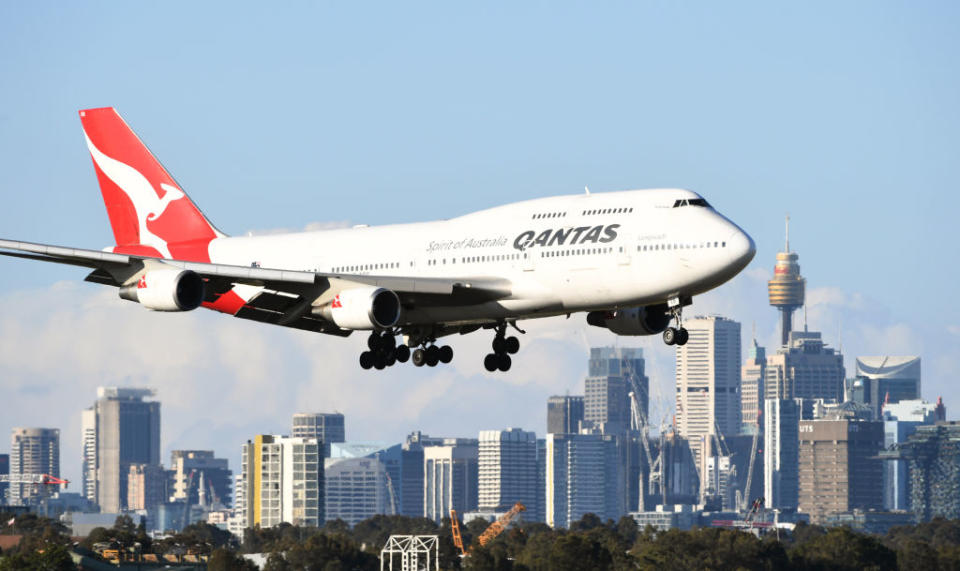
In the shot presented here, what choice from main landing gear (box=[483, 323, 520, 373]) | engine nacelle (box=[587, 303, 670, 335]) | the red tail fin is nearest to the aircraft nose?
engine nacelle (box=[587, 303, 670, 335])

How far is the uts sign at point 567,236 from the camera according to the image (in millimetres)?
71375

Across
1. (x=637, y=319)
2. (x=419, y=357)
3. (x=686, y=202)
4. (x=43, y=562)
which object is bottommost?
(x=43, y=562)

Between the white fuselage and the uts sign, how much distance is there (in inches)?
1.6

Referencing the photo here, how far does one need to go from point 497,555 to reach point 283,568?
23.7 meters

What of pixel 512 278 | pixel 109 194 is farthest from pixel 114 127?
pixel 512 278

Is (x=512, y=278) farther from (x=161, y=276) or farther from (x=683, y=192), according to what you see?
(x=161, y=276)

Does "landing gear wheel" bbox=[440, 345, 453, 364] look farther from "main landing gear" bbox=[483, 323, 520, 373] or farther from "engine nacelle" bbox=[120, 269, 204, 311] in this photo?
"engine nacelle" bbox=[120, 269, 204, 311]

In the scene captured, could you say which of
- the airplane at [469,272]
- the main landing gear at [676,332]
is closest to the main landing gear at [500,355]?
the airplane at [469,272]

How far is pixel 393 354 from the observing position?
78312 millimetres

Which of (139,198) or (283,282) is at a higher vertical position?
(139,198)

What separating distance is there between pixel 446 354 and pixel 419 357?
1260 millimetres

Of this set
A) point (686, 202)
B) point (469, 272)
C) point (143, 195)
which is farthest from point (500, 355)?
point (143, 195)

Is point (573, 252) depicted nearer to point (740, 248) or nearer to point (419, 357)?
point (740, 248)

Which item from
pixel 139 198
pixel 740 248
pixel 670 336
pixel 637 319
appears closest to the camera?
pixel 740 248
